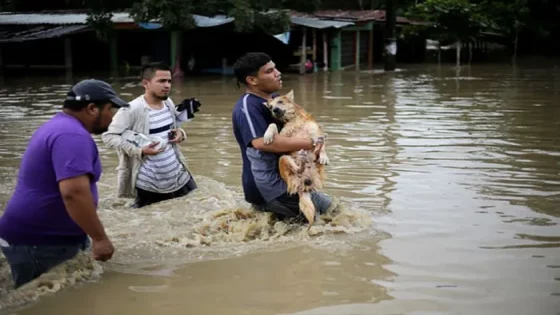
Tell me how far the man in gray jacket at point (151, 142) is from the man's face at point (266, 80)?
1.22 meters

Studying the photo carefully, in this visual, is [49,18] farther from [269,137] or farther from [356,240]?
[356,240]

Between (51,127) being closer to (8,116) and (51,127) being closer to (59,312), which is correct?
(59,312)

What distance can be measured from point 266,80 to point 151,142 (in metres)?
1.47

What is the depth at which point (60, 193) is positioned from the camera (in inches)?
147

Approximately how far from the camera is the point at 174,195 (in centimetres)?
654

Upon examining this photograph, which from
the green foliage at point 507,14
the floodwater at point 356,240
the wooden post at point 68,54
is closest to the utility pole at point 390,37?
the green foliage at point 507,14

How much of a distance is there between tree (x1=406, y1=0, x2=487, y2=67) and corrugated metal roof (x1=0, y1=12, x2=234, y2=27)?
37.4ft

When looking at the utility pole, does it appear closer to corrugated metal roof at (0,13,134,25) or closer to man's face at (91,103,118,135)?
corrugated metal roof at (0,13,134,25)

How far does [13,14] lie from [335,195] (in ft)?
97.1

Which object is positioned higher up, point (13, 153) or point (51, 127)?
point (51, 127)

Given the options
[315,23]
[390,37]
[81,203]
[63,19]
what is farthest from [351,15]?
[81,203]

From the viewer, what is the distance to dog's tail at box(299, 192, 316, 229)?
5.30m

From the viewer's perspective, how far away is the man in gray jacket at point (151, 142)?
6.25 metres

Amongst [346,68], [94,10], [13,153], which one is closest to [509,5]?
[346,68]
